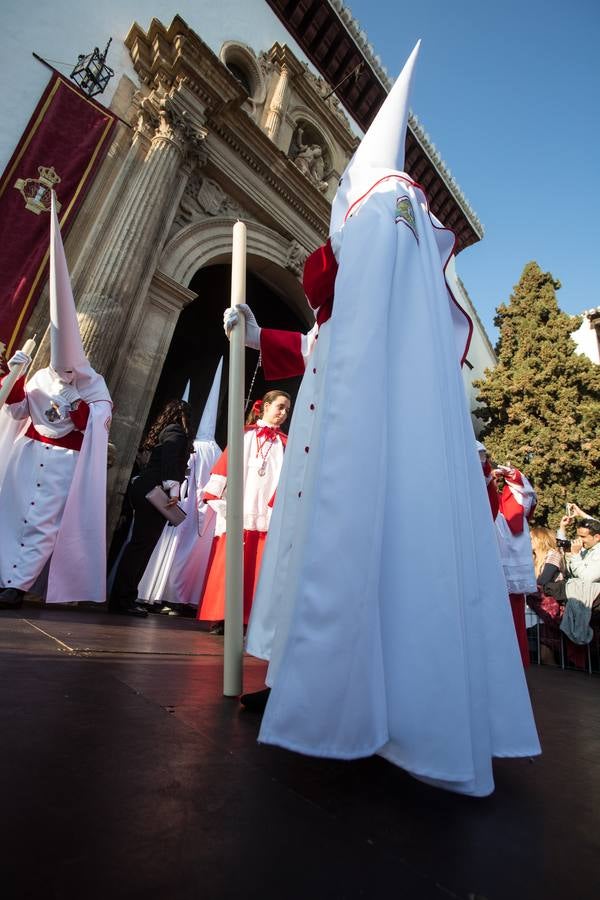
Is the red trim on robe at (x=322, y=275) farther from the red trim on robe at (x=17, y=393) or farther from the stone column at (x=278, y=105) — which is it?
the stone column at (x=278, y=105)

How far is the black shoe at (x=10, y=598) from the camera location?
301cm

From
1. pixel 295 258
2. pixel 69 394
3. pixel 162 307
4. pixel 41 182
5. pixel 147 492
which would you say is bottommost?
pixel 147 492

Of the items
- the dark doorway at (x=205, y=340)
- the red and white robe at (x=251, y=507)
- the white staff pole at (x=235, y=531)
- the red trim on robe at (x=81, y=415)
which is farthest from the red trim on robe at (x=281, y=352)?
the dark doorway at (x=205, y=340)

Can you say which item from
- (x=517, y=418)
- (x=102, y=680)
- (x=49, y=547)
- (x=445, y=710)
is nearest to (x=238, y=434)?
(x=102, y=680)

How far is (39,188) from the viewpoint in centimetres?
493

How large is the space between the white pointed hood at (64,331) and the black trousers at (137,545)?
3.04 ft

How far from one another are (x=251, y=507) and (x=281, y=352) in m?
1.77

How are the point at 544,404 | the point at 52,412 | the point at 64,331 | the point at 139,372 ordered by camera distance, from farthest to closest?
the point at 544,404 → the point at 139,372 → the point at 52,412 → the point at 64,331

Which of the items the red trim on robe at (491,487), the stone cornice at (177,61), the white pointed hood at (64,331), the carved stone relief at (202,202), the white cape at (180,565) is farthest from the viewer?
the carved stone relief at (202,202)

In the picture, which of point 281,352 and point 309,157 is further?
point 309,157

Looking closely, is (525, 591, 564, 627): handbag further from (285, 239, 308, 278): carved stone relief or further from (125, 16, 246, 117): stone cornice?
(125, 16, 246, 117): stone cornice

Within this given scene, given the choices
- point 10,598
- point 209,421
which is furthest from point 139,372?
point 10,598

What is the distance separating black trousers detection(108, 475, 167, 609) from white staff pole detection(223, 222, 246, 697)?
2922mm

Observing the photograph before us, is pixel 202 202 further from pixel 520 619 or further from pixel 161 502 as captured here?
pixel 520 619
